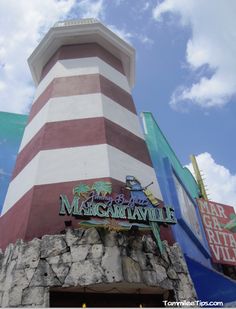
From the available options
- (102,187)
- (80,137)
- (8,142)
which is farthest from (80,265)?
(8,142)

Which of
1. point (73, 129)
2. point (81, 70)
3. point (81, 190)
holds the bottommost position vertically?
point (81, 190)

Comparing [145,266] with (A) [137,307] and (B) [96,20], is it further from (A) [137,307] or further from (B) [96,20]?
(B) [96,20]

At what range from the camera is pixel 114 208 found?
8.63m

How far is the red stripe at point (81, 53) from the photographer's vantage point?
44.2 ft

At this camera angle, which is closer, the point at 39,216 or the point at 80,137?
the point at 39,216

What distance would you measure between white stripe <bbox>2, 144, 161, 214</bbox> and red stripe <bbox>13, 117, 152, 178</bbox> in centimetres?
24

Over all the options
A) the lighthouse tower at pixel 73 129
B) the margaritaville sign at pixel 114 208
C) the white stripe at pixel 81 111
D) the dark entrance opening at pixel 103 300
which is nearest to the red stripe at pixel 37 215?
the lighthouse tower at pixel 73 129

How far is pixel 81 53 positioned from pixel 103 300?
9.11 meters

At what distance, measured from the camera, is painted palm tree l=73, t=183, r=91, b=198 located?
29.8ft

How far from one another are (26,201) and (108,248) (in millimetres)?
2703

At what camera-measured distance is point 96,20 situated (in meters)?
13.9

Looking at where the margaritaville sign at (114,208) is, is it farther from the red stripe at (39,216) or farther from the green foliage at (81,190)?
the red stripe at (39,216)

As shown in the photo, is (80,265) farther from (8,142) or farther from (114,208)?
(8,142)

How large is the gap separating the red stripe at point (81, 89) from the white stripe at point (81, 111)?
0.25 m
